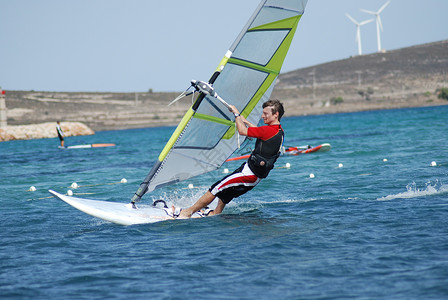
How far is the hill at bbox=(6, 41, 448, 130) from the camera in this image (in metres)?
99.1

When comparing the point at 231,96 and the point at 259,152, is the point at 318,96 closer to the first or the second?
the point at 231,96

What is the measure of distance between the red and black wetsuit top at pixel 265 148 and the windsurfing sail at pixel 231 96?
105cm

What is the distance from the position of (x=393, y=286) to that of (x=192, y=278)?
6.81ft

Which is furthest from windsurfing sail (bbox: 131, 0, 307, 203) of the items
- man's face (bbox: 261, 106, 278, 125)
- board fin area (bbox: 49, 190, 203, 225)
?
man's face (bbox: 261, 106, 278, 125)

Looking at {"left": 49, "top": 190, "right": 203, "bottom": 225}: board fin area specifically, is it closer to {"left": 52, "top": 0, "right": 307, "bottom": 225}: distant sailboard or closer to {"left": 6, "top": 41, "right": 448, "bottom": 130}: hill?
{"left": 52, "top": 0, "right": 307, "bottom": 225}: distant sailboard

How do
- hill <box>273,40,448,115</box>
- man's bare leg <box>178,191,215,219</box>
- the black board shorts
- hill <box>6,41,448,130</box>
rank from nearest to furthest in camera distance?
the black board shorts < man's bare leg <box>178,191,215,219</box> < hill <box>6,41,448,130</box> < hill <box>273,40,448,115</box>

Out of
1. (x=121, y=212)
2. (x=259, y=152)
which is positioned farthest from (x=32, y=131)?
(x=259, y=152)

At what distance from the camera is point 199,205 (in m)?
8.88

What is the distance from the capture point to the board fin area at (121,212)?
8.80 meters

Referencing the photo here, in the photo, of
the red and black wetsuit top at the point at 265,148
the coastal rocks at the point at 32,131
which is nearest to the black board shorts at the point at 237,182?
the red and black wetsuit top at the point at 265,148

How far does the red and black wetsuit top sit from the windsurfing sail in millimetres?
1051

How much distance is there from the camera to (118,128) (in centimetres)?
9550

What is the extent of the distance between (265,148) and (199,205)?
56.9 inches

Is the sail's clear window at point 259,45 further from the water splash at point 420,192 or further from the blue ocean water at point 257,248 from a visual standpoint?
the water splash at point 420,192
